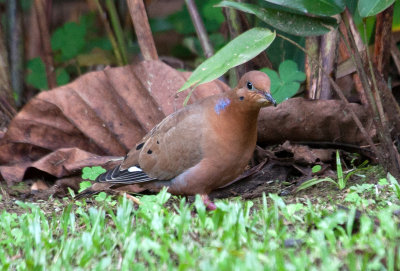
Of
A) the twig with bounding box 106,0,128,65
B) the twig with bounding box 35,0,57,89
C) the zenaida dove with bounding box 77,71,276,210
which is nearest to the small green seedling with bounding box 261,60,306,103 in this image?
the zenaida dove with bounding box 77,71,276,210

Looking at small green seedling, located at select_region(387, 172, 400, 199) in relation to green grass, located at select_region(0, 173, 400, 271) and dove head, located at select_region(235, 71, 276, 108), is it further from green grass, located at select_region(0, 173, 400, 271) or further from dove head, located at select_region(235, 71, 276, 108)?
dove head, located at select_region(235, 71, 276, 108)

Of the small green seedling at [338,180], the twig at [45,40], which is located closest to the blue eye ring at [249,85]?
the small green seedling at [338,180]

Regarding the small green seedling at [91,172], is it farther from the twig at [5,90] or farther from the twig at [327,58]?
the twig at [327,58]

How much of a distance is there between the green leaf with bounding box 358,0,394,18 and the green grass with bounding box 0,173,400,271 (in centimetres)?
97

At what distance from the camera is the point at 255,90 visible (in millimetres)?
4086

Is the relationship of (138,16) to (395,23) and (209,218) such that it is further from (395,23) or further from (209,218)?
(209,218)

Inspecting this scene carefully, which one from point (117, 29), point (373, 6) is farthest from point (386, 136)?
point (117, 29)

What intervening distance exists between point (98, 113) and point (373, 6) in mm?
2337

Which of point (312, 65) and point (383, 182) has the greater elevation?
point (312, 65)

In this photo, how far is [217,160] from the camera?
4.22 m

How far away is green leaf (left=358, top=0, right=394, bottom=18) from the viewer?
12.5ft

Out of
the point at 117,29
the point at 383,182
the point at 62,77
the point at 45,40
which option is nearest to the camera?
the point at 383,182

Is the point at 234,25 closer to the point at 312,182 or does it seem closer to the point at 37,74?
the point at 312,182

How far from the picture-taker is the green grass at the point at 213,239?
9.13ft
